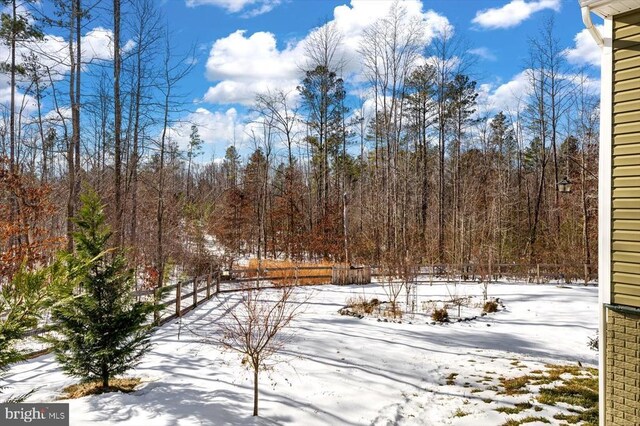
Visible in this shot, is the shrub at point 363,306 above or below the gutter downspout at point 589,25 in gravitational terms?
below

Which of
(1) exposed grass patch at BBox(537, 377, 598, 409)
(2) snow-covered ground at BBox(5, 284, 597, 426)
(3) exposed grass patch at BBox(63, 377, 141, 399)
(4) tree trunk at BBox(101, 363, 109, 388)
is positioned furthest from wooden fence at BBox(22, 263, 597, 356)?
(4) tree trunk at BBox(101, 363, 109, 388)

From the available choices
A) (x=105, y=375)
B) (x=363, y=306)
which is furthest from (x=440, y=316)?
(x=105, y=375)

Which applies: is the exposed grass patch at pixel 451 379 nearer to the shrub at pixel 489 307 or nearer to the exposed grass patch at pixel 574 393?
the exposed grass patch at pixel 574 393

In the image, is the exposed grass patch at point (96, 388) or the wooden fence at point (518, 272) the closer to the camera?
the exposed grass patch at point (96, 388)

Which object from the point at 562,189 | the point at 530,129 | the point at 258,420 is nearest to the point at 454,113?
the point at 530,129

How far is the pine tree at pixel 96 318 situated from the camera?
6.00 meters

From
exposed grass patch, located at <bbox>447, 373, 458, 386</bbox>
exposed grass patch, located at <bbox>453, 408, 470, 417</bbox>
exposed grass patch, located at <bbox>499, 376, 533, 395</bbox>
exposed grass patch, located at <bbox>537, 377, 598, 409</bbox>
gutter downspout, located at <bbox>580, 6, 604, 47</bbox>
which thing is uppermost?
gutter downspout, located at <bbox>580, 6, 604, 47</bbox>

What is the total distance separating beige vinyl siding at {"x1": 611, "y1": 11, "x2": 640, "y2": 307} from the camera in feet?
14.5

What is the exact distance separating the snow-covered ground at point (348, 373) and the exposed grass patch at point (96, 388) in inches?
7.7

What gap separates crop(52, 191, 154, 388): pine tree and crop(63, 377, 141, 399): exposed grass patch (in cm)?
14

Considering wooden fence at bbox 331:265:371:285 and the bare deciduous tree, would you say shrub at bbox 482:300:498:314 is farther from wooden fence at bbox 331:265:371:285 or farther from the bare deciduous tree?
the bare deciduous tree

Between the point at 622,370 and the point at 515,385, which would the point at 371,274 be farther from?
the point at 622,370

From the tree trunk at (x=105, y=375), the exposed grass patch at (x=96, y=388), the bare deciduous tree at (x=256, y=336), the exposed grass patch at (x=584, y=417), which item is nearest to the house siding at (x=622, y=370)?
the exposed grass patch at (x=584, y=417)

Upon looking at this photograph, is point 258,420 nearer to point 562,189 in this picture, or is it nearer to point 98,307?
point 98,307
